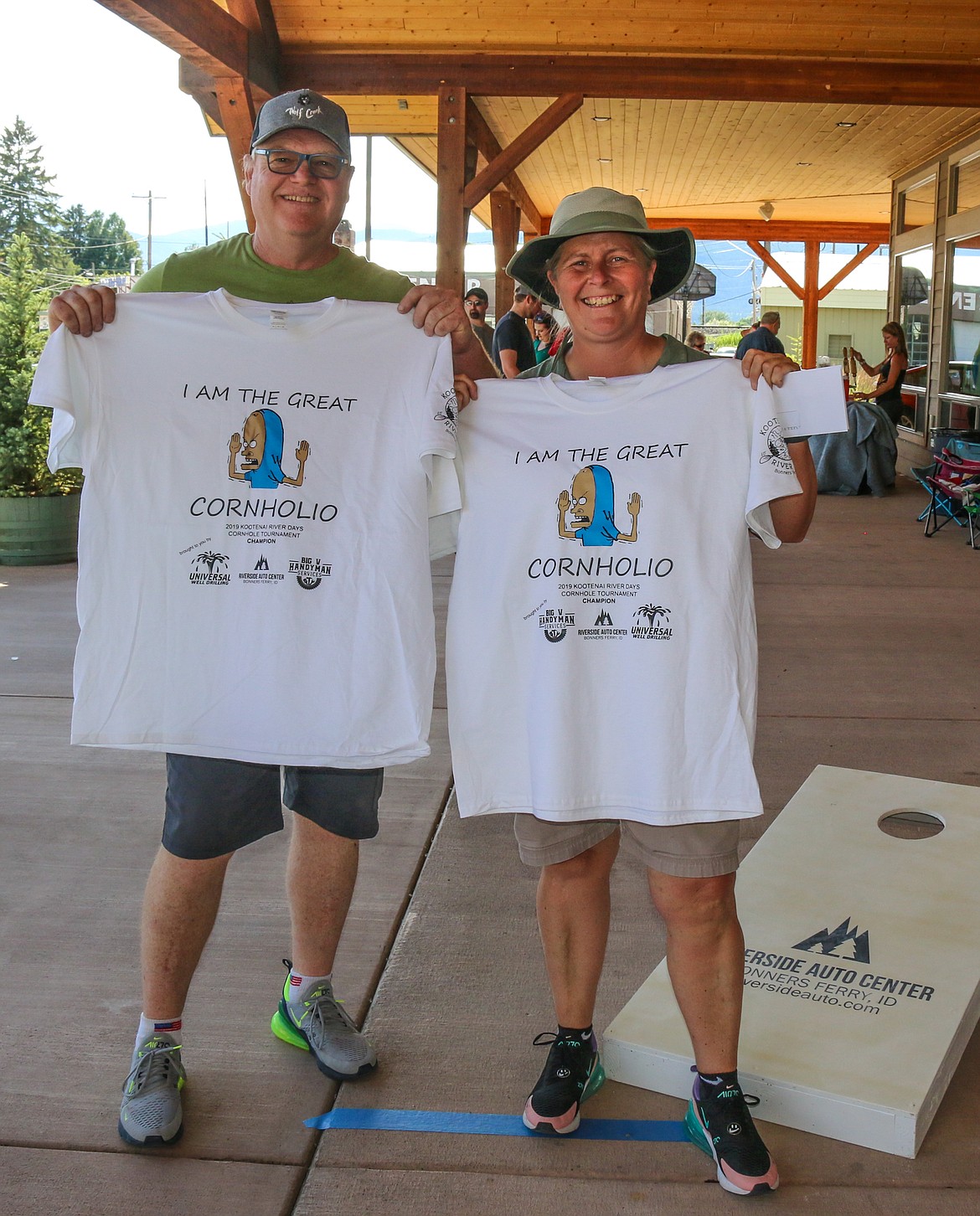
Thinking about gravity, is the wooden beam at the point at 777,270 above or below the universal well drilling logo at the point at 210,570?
above

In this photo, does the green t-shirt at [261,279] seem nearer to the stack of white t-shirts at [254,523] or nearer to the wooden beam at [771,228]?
the stack of white t-shirts at [254,523]

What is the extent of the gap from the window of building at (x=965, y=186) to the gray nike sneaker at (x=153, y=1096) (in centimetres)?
1225

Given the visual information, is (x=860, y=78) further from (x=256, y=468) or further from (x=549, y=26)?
(x=256, y=468)

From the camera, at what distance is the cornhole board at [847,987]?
2141 mm

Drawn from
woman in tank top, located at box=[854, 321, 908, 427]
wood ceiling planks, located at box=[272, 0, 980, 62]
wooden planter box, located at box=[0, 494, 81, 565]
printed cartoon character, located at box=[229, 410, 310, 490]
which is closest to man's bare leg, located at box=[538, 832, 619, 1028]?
printed cartoon character, located at box=[229, 410, 310, 490]

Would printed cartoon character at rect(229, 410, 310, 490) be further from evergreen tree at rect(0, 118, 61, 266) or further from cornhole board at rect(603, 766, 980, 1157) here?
evergreen tree at rect(0, 118, 61, 266)

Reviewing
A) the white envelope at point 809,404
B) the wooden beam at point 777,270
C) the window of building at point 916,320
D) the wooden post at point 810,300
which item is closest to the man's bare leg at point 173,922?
the white envelope at point 809,404

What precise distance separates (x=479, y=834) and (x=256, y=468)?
1773 mm

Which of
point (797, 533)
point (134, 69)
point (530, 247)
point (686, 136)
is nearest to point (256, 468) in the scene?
point (530, 247)

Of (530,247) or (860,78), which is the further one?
(860,78)

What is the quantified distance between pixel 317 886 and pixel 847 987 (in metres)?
1.16

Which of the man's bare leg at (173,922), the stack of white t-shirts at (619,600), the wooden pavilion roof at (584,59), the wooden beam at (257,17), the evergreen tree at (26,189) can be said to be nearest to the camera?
the stack of white t-shirts at (619,600)

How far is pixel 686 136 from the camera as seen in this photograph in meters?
12.8

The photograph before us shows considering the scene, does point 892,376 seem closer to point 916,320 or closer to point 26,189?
point 916,320
